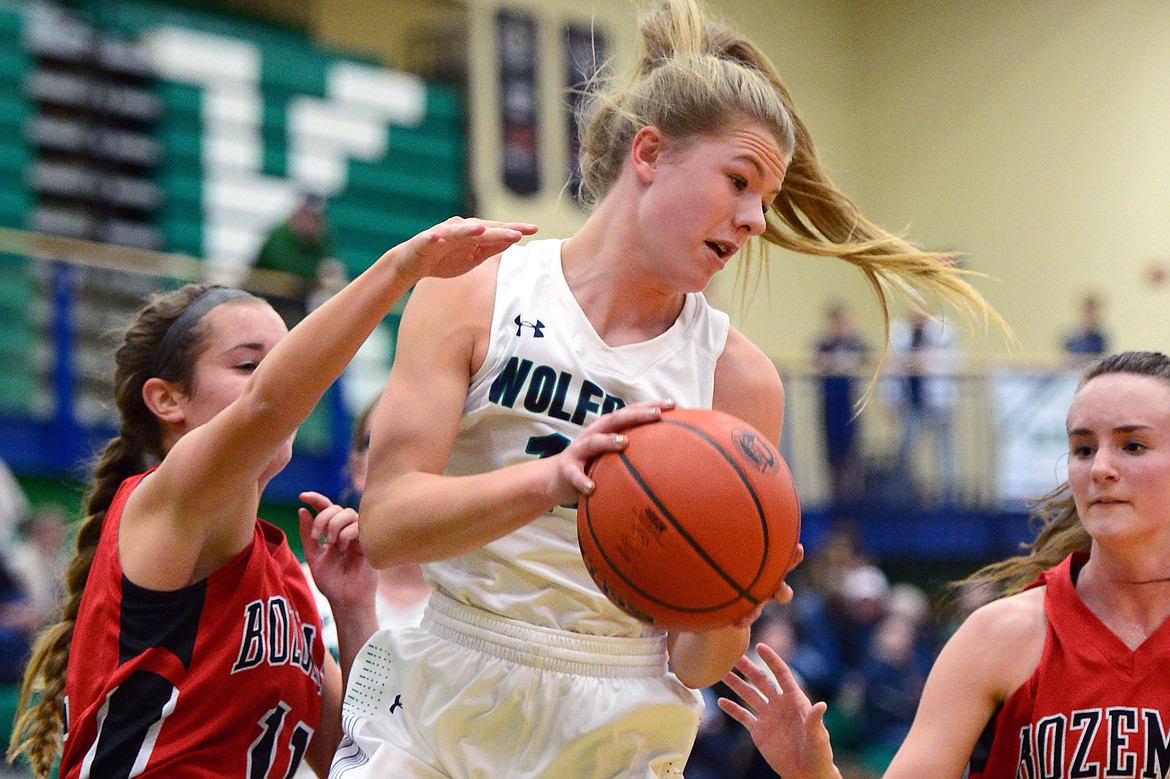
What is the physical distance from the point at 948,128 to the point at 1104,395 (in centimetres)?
1448

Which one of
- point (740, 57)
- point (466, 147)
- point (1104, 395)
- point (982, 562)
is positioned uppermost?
point (466, 147)

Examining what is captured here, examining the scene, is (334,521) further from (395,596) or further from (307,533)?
(395,596)

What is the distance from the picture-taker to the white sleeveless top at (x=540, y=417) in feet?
9.69

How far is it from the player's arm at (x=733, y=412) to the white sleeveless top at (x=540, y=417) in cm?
13

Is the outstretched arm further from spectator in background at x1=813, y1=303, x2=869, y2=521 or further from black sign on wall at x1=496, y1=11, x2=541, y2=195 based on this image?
black sign on wall at x1=496, y1=11, x2=541, y2=195

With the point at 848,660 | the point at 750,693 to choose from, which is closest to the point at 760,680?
the point at 750,693

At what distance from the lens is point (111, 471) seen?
3.63 m

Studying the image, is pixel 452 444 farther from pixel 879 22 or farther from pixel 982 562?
pixel 879 22

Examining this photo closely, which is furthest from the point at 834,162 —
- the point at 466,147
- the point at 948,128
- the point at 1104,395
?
the point at 1104,395

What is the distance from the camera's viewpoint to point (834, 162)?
16906 millimetres

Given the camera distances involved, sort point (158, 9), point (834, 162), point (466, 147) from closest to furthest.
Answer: point (158, 9)
point (466, 147)
point (834, 162)

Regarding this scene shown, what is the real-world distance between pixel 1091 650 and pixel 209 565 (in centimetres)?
199

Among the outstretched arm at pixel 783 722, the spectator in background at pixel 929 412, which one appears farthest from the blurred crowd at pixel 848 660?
the outstretched arm at pixel 783 722

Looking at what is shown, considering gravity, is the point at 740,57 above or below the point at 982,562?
above
